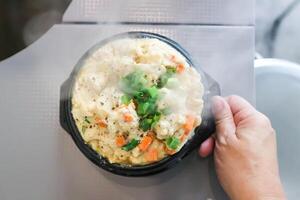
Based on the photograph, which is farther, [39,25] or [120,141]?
[39,25]

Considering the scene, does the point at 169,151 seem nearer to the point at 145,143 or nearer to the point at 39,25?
the point at 145,143

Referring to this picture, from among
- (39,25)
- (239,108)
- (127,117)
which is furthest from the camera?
(39,25)

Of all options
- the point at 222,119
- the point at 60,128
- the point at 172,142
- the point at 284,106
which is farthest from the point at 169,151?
the point at 284,106

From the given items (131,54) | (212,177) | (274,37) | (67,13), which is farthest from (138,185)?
(274,37)

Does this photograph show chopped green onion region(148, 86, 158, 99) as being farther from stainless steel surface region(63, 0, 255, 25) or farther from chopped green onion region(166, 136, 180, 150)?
stainless steel surface region(63, 0, 255, 25)

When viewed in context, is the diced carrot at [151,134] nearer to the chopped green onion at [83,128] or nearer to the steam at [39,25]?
the chopped green onion at [83,128]

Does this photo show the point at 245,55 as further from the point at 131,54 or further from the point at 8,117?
the point at 8,117

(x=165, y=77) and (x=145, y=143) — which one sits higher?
(x=165, y=77)

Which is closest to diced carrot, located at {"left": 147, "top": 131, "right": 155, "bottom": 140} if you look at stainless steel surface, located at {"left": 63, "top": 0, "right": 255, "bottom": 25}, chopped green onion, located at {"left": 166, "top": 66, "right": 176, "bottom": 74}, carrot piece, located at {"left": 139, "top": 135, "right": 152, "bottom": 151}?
carrot piece, located at {"left": 139, "top": 135, "right": 152, "bottom": 151}
